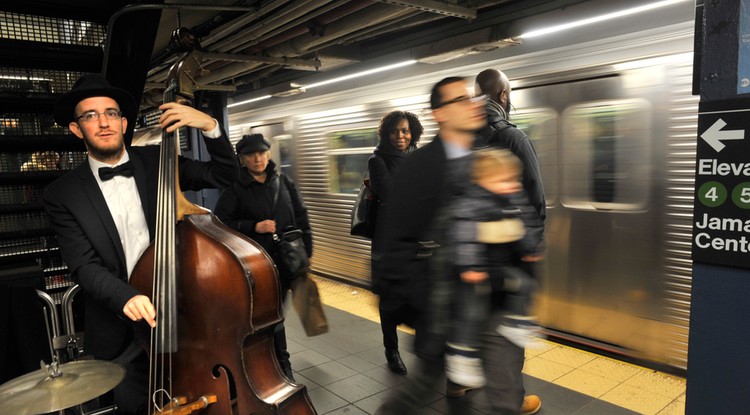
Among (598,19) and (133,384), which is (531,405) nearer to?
(133,384)

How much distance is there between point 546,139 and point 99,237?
327cm

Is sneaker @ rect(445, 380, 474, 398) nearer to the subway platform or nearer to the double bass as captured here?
the subway platform

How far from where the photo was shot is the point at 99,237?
2.10 metres

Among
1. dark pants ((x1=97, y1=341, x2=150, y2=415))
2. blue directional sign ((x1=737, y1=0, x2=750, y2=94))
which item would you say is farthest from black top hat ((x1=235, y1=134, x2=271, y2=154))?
blue directional sign ((x1=737, y1=0, x2=750, y2=94))

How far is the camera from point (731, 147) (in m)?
1.73

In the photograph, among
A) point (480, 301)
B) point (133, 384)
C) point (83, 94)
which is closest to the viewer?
point (480, 301)

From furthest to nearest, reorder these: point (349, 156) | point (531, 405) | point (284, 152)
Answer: point (284, 152), point (349, 156), point (531, 405)

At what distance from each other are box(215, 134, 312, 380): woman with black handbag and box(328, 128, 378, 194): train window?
8.41 ft

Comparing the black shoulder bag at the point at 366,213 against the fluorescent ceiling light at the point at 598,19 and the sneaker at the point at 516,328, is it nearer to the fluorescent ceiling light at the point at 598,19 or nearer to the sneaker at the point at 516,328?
the sneaker at the point at 516,328

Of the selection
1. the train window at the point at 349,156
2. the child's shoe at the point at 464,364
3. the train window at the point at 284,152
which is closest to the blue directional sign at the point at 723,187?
the child's shoe at the point at 464,364

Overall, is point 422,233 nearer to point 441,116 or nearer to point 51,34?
point 441,116

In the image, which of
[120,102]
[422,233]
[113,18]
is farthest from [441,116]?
[113,18]

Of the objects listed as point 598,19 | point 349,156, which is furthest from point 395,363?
point 349,156

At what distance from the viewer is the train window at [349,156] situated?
6.05 m
